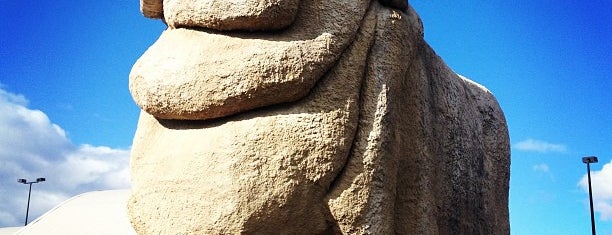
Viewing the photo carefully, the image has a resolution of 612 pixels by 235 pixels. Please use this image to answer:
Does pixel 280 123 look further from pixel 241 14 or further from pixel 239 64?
pixel 241 14

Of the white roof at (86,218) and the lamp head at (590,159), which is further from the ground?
the lamp head at (590,159)

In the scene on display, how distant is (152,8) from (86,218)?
6.53 metres

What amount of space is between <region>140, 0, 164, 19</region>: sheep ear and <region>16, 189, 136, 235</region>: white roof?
5.65 meters

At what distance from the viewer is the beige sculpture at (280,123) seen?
271 cm

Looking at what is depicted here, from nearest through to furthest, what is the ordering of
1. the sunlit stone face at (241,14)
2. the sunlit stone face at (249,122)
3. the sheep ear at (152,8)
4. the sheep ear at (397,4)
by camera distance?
1. the sunlit stone face at (249,122)
2. the sunlit stone face at (241,14)
3. the sheep ear at (397,4)
4. the sheep ear at (152,8)

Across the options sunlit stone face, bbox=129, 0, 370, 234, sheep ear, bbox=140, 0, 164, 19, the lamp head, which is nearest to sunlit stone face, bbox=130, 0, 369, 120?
sunlit stone face, bbox=129, 0, 370, 234

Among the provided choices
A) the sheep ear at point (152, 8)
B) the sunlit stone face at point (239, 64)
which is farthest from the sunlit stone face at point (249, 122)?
the sheep ear at point (152, 8)

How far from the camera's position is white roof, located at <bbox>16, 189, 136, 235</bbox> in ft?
29.7

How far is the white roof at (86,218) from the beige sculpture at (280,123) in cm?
620

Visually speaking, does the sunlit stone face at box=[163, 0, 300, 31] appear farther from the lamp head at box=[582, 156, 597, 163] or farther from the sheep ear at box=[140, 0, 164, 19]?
the lamp head at box=[582, 156, 597, 163]

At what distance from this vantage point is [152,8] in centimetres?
360

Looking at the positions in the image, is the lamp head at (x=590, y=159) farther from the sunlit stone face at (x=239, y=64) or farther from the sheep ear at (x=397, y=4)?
the sunlit stone face at (x=239, y=64)

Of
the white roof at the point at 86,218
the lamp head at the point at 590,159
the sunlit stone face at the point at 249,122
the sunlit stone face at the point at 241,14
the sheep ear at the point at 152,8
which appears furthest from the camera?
the lamp head at the point at 590,159

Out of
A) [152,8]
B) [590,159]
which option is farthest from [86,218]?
[590,159]
